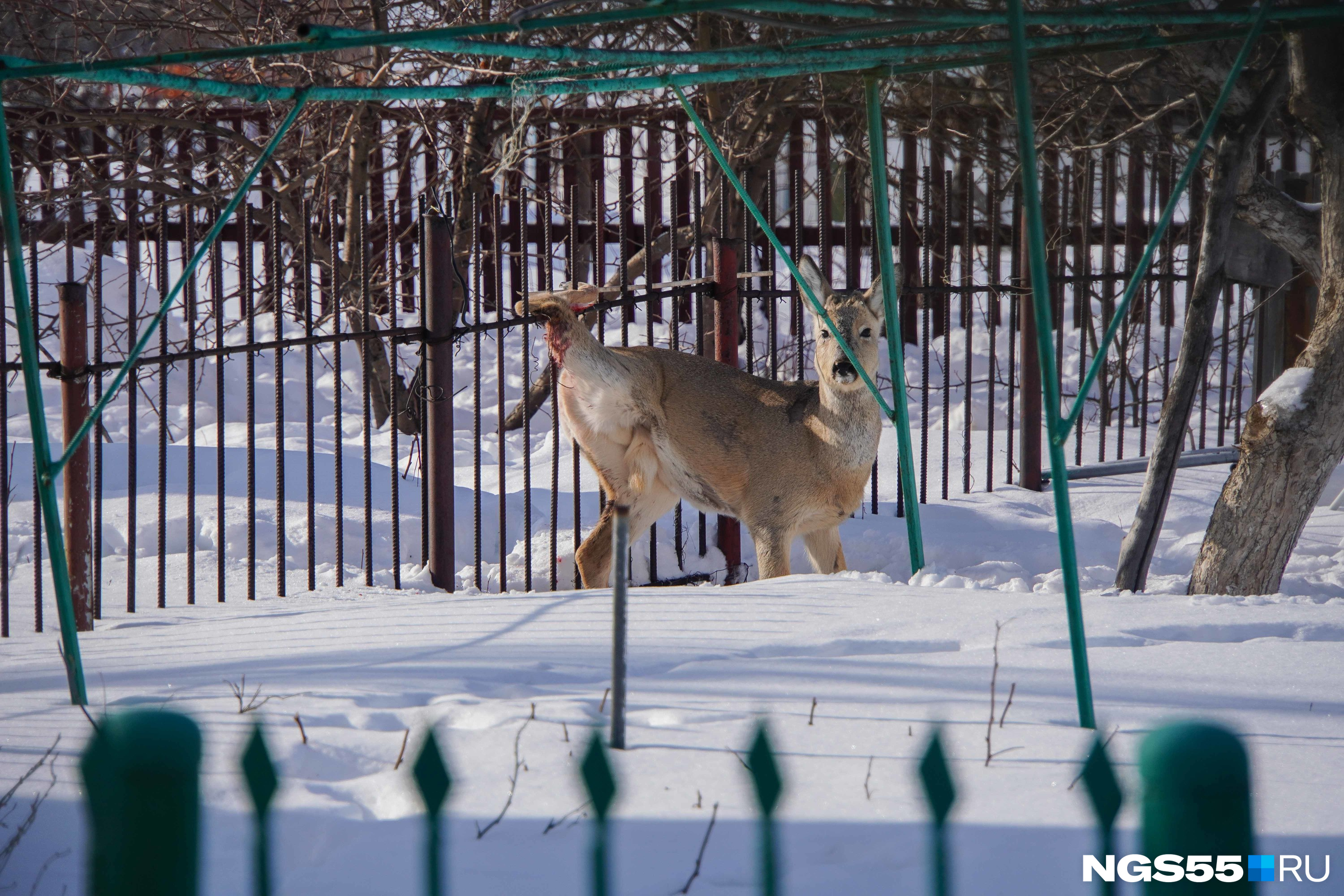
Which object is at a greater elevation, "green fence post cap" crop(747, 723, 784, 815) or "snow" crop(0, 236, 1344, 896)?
"green fence post cap" crop(747, 723, 784, 815)

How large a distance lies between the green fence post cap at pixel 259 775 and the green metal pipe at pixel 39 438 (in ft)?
6.73

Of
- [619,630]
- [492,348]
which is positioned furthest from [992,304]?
[492,348]

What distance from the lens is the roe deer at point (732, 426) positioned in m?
5.89

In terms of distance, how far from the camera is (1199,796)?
1.41 metres

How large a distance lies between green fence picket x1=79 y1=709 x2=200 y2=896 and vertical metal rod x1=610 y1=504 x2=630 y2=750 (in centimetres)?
93

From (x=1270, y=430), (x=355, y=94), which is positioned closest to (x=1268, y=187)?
(x=1270, y=430)

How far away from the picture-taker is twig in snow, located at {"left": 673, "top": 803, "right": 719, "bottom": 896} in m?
2.10

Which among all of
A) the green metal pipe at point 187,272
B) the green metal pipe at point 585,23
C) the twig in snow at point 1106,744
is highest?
the green metal pipe at point 585,23

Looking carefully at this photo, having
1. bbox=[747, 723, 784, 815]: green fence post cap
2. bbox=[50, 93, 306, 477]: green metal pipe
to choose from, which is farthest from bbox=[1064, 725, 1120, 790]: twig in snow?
bbox=[50, 93, 306, 477]: green metal pipe

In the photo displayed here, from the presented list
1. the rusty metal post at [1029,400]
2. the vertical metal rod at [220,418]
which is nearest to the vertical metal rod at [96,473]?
the vertical metal rod at [220,418]

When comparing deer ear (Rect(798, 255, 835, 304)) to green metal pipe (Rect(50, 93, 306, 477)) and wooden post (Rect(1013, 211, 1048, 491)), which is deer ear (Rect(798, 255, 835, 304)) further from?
wooden post (Rect(1013, 211, 1048, 491))

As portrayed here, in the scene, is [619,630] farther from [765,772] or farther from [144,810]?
[144,810]

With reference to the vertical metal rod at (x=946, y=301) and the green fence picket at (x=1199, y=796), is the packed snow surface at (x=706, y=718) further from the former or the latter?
the vertical metal rod at (x=946, y=301)

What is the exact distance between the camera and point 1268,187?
5.86 meters
